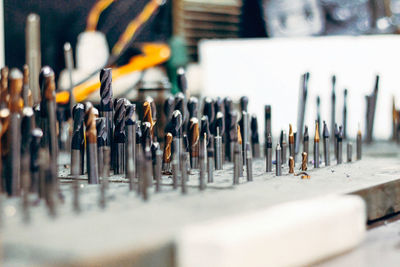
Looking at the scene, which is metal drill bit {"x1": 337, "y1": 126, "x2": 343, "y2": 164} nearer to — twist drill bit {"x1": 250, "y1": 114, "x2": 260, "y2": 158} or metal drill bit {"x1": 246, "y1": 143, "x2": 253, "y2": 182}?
twist drill bit {"x1": 250, "y1": 114, "x2": 260, "y2": 158}

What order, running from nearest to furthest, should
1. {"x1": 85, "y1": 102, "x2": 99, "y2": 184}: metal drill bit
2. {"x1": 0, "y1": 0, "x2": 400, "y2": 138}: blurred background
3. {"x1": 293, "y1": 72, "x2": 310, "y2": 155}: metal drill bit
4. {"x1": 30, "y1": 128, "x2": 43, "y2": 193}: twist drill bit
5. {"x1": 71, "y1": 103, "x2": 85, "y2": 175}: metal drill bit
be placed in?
{"x1": 30, "y1": 128, "x2": 43, "y2": 193}: twist drill bit < {"x1": 85, "y1": 102, "x2": 99, "y2": 184}: metal drill bit < {"x1": 71, "y1": 103, "x2": 85, "y2": 175}: metal drill bit < {"x1": 293, "y1": 72, "x2": 310, "y2": 155}: metal drill bit < {"x1": 0, "y1": 0, "x2": 400, "y2": 138}: blurred background

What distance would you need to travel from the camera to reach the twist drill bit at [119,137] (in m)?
2.07

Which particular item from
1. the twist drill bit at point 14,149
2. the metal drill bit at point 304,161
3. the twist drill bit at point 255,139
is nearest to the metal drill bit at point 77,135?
the twist drill bit at point 14,149

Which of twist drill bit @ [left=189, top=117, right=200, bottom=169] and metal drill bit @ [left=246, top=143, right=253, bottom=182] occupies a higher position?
twist drill bit @ [left=189, top=117, right=200, bottom=169]

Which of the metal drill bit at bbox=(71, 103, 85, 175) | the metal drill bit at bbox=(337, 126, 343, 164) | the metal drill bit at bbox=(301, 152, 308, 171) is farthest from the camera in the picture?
the metal drill bit at bbox=(337, 126, 343, 164)

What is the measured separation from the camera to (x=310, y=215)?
1.32 metres

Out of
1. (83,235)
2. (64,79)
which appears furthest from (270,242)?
(64,79)

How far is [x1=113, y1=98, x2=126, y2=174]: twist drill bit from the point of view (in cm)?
207

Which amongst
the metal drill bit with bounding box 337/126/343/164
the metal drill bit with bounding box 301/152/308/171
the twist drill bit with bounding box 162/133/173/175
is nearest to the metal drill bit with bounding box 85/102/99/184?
the twist drill bit with bounding box 162/133/173/175

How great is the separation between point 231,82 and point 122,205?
3204mm

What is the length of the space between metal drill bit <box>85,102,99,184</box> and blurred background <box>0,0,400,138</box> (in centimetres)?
158

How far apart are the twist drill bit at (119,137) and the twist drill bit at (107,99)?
26 mm

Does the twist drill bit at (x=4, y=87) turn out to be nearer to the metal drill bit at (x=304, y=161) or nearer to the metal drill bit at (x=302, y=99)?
the metal drill bit at (x=304, y=161)

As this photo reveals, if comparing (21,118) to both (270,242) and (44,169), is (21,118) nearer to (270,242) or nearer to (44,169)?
(44,169)
